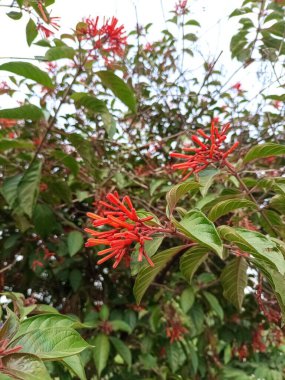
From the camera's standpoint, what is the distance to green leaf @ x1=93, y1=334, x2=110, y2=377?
1511mm

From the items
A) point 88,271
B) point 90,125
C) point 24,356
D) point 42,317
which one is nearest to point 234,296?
point 42,317

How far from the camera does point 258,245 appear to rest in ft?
2.11

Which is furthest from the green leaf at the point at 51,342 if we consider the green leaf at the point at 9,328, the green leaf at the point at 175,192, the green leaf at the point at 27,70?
the green leaf at the point at 27,70

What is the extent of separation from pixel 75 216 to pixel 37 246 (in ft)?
0.74

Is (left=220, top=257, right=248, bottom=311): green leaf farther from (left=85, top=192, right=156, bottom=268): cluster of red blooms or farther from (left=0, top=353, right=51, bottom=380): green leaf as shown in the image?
(left=0, top=353, right=51, bottom=380): green leaf

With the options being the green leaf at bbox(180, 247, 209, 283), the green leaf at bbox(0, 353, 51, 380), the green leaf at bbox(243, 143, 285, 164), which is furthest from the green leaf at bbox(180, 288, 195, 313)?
the green leaf at bbox(0, 353, 51, 380)

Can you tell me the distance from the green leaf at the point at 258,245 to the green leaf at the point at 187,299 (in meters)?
1.07

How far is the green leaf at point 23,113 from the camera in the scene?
1.43 meters

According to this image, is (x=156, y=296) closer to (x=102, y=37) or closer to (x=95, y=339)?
(x=95, y=339)

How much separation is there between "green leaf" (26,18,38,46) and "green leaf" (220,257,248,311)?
88 cm

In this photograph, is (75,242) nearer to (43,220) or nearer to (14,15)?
(43,220)

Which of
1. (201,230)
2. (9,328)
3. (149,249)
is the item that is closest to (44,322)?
(9,328)

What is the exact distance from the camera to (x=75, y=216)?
1979 millimetres

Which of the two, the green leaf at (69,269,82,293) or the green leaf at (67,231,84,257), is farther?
the green leaf at (69,269,82,293)
